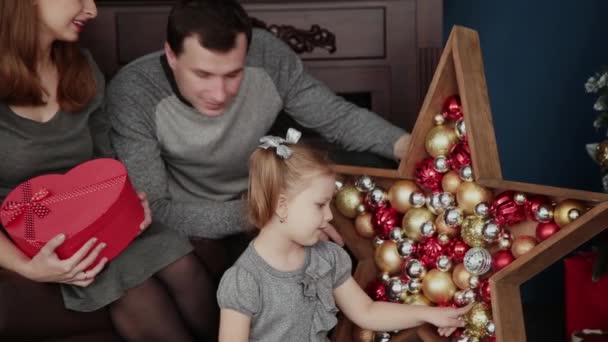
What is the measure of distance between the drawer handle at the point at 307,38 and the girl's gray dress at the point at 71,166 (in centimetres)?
78

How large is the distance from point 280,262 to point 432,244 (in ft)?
1.10

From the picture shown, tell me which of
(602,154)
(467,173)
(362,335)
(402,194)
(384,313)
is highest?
(467,173)

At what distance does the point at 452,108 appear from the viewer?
1944 millimetres

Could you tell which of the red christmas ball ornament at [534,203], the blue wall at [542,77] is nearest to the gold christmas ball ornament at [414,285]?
the red christmas ball ornament at [534,203]

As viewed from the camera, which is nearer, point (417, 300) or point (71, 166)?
point (417, 300)

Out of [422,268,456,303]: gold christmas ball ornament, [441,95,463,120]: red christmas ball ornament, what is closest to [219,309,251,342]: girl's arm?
[422,268,456,303]: gold christmas ball ornament

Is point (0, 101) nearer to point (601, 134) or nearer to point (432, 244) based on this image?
point (432, 244)

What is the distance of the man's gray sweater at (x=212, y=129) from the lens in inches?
88.1

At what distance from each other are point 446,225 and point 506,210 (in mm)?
168

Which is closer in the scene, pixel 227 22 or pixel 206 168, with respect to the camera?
pixel 227 22

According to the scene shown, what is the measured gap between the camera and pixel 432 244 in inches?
77.4

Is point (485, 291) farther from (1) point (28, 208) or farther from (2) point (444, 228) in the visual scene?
(1) point (28, 208)

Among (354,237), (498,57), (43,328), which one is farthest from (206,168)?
(498,57)

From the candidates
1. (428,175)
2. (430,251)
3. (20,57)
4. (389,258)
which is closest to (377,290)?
(389,258)
